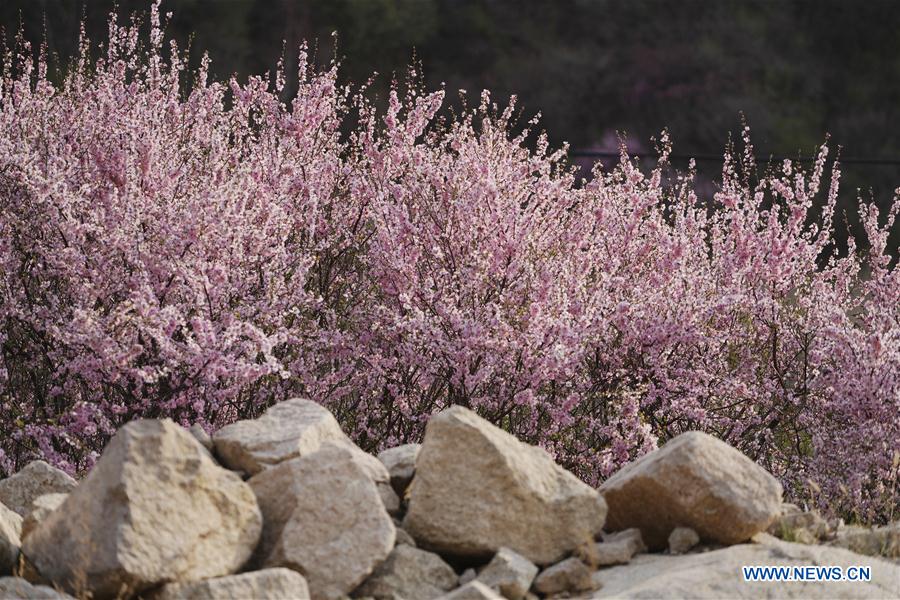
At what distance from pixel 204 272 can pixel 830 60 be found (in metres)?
16.9

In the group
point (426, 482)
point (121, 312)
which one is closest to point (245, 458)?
point (426, 482)

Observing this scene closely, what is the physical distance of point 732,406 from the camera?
658cm

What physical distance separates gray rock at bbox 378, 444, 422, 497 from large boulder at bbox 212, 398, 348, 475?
200 mm

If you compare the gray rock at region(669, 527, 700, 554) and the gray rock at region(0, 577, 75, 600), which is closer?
the gray rock at region(0, 577, 75, 600)

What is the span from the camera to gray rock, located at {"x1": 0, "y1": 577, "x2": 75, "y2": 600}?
395 centimetres

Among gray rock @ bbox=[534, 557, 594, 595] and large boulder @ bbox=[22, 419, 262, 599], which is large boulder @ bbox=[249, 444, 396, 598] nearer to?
large boulder @ bbox=[22, 419, 262, 599]

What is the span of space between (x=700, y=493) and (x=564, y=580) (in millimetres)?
593

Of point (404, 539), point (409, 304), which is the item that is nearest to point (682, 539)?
point (404, 539)

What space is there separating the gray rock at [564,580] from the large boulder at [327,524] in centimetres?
52

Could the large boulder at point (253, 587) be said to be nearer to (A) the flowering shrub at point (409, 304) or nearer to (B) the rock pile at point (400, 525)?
(B) the rock pile at point (400, 525)

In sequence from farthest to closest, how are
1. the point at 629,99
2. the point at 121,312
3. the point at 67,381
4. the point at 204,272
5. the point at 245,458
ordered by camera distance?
the point at 629,99, the point at 67,381, the point at 204,272, the point at 121,312, the point at 245,458

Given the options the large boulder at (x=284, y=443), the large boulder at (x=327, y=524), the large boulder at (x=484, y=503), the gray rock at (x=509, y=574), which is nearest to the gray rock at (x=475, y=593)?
the gray rock at (x=509, y=574)

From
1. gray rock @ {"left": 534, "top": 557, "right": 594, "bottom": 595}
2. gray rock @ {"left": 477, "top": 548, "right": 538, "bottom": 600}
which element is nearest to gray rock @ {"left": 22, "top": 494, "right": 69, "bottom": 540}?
gray rock @ {"left": 477, "top": 548, "right": 538, "bottom": 600}

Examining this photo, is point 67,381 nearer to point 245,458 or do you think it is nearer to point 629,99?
point 245,458
